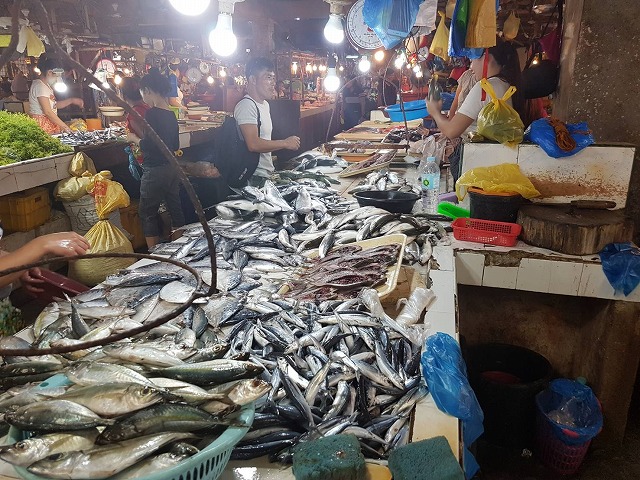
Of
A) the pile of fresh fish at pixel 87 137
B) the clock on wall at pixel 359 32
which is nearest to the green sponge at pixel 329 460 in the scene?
the clock on wall at pixel 359 32

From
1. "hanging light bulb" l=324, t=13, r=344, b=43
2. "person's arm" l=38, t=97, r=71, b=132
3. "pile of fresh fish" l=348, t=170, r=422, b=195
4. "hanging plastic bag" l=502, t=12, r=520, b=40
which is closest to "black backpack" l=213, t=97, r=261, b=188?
"pile of fresh fish" l=348, t=170, r=422, b=195

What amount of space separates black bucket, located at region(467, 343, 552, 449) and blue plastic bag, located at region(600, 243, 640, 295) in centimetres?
102

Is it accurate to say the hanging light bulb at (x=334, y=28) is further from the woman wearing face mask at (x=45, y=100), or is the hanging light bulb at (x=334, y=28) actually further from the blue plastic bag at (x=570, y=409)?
the blue plastic bag at (x=570, y=409)

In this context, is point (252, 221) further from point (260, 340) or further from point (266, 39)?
point (266, 39)

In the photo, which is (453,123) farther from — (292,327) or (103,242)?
(103,242)

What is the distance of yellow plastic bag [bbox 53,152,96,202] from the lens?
279 inches

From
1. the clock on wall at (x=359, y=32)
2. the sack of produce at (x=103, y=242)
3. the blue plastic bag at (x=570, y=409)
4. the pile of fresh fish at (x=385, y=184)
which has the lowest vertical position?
the blue plastic bag at (x=570, y=409)

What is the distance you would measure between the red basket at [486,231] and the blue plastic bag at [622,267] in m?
0.70

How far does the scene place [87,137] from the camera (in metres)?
9.13

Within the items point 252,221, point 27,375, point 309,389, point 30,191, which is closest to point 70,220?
point 30,191

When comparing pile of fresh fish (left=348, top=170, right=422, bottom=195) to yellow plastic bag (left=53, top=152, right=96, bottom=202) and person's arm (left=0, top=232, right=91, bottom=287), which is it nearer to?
person's arm (left=0, top=232, right=91, bottom=287)

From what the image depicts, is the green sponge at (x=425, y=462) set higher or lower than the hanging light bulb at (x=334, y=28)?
lower

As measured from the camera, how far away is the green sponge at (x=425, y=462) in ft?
5.40

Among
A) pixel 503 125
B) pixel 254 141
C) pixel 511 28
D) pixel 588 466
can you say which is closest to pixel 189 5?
pixel 254 141
